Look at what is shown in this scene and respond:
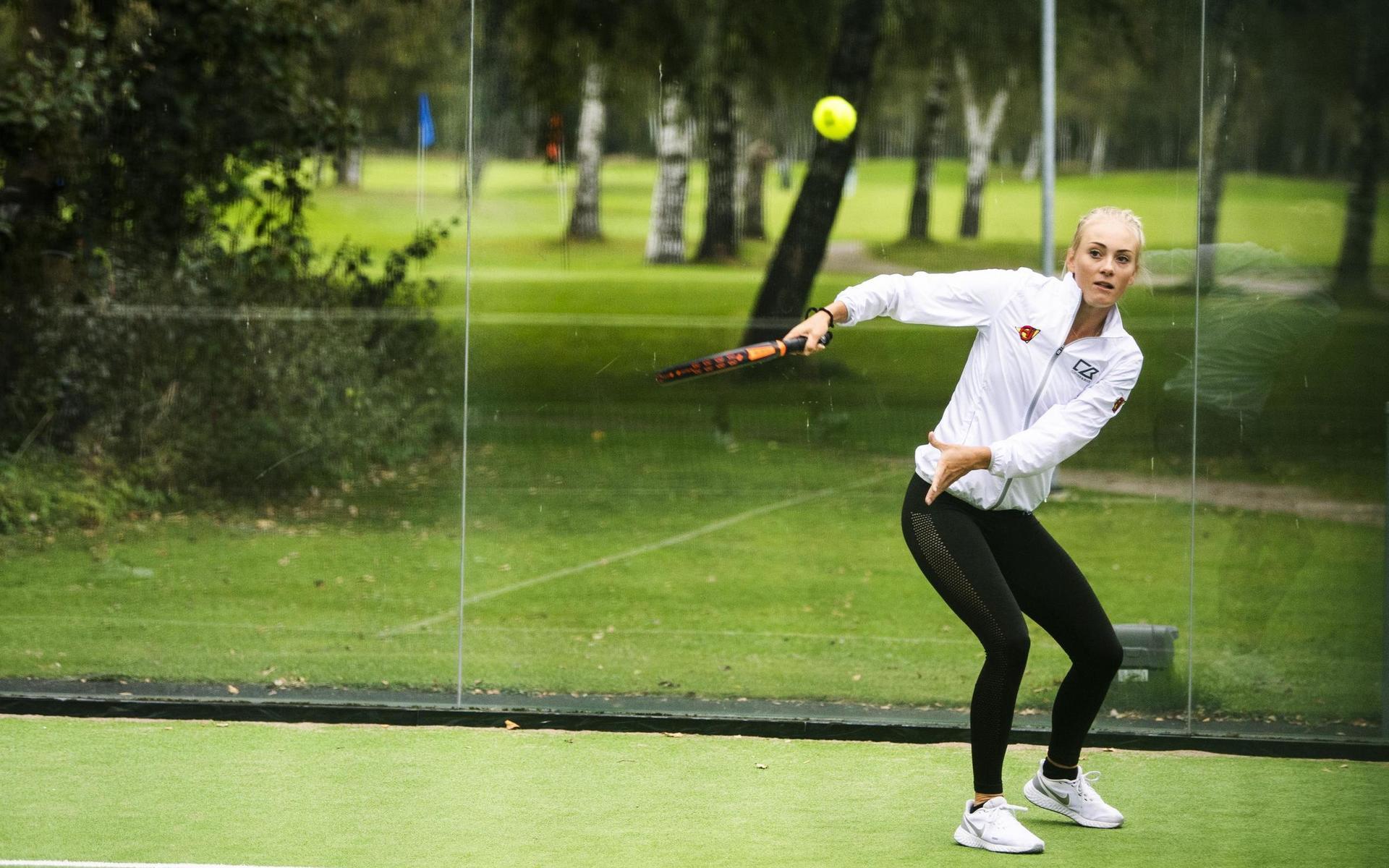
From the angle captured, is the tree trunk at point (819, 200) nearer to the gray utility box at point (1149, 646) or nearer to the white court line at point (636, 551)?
the white court line at point (636, 551)

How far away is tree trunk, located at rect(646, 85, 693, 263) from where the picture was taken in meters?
7.38

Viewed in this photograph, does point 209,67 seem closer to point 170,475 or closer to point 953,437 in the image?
point 170,475

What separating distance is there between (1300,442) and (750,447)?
2467 mm

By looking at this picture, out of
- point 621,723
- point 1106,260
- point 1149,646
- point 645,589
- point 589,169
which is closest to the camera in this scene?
point 1106,260

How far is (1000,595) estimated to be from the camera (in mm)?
4012

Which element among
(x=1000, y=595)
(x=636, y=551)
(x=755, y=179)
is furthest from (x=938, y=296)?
(x=636, y=551)

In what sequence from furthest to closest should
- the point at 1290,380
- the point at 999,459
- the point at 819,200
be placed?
the point at 819,200
the point at 1290,380
the point at 999,459

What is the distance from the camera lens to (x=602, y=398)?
723 cm

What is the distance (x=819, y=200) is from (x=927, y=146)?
Result: 0.64 metres

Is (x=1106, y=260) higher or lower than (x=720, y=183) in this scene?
lower

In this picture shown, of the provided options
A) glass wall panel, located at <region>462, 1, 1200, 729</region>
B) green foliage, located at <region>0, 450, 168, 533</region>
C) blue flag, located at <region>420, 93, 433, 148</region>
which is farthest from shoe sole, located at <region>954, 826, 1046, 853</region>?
green foliage, located at <region>0, 450, 168, 533</region>

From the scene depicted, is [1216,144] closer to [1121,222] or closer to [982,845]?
[1121,222]

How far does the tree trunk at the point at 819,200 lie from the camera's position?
26.0 feet

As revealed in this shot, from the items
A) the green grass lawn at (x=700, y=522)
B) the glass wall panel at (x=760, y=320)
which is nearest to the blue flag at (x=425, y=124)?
the green grass lawn at (x=700, y=522)
